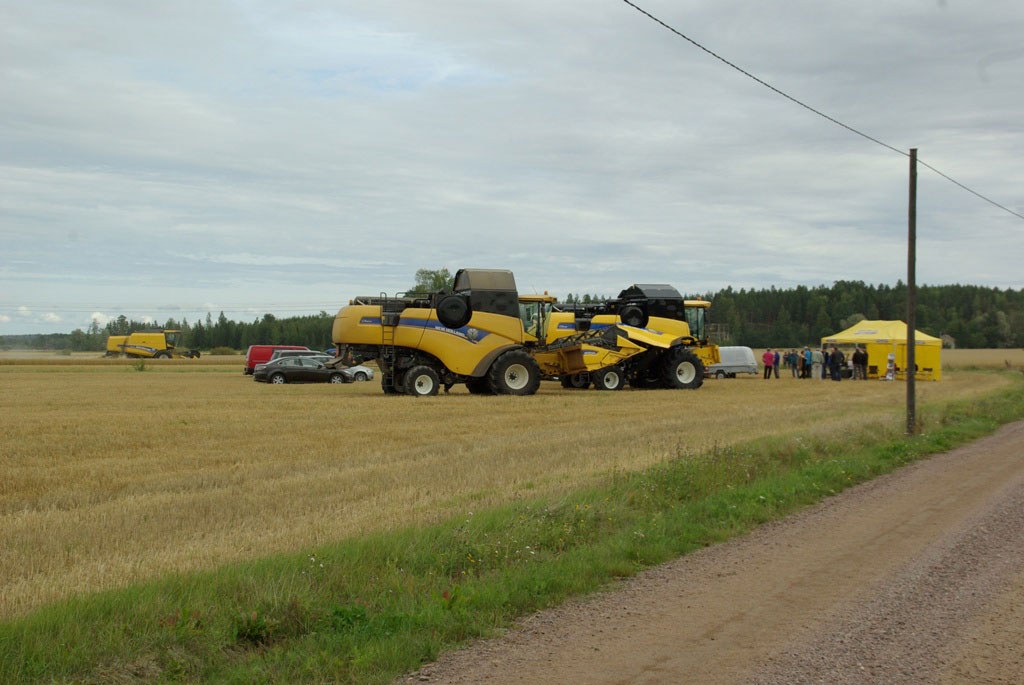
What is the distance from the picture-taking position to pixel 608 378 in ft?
113

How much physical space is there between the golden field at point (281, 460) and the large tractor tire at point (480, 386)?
0.86m

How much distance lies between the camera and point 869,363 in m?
45.9

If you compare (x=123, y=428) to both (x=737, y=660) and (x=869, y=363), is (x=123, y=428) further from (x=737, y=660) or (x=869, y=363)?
(x=869, y=363)

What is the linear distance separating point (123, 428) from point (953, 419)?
1819 centimetres

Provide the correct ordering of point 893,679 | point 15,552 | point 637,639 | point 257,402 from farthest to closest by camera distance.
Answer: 1. point 257,402
2. point 15,552
3. point 637,639
4. point 893,679

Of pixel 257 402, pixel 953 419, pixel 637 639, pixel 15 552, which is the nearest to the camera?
pixel 637 639

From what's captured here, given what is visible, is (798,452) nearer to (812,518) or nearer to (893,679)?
(812,518)

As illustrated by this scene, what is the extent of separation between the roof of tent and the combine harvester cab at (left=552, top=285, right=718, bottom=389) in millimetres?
12607

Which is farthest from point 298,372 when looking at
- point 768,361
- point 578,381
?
point 768,361

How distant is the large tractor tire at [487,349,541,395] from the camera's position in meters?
30.0

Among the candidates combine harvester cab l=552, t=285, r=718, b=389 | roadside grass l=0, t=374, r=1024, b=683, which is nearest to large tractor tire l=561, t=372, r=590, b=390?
combine harvester cab l=552, t=285, r=718, b=389

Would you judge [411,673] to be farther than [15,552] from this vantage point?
No

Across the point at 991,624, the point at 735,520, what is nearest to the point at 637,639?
the point at 991,624

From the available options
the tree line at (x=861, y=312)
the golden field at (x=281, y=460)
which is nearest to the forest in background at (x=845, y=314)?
the tree line at (x=861, y=312)
